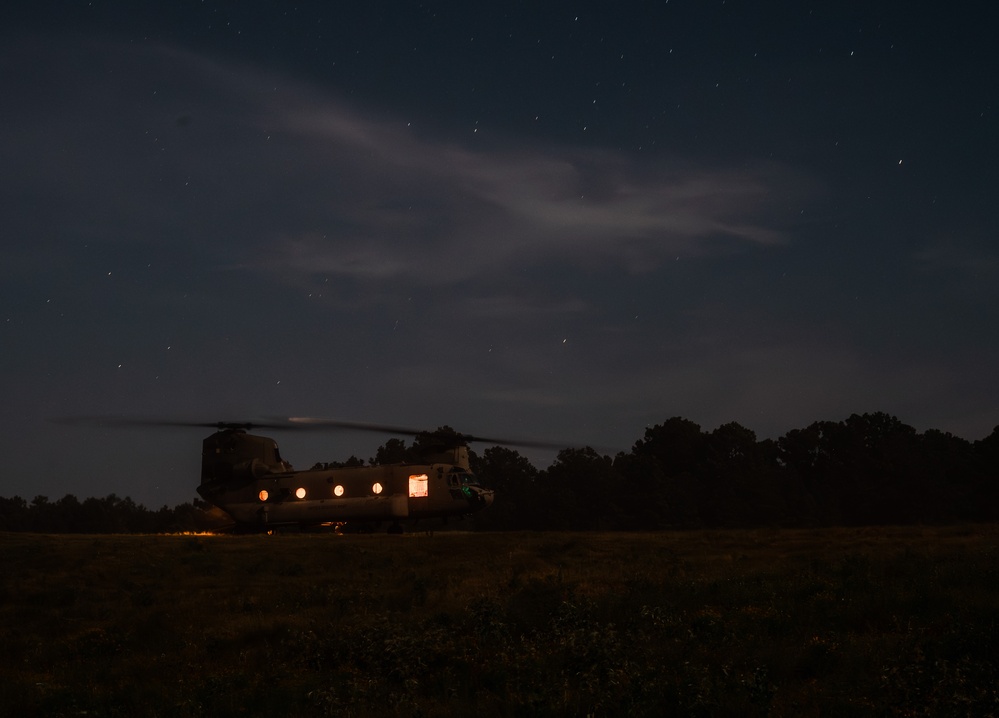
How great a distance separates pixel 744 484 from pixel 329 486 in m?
70.7

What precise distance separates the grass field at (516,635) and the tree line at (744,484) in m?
67.6

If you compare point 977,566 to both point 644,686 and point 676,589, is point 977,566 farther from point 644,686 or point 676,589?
point 644,686

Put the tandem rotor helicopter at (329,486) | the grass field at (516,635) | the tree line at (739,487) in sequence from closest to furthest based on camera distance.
→ the grass field at (516,635)
the tandem rotor helicopter at (329,486)
the tree line at (739,487)

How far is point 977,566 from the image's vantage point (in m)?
24.2

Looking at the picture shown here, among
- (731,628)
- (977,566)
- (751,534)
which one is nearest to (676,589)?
(731,628)

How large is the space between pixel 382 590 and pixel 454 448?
2155 centimetres

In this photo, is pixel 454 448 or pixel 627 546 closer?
pixel 627 546

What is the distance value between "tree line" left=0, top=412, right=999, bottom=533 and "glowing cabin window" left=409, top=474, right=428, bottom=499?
55.1 m

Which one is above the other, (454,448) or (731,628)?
(454,448)

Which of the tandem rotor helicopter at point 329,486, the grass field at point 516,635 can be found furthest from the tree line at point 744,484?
the grass field at point 516,635

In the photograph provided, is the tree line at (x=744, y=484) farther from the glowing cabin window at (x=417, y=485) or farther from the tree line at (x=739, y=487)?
the glowing cabin window at (x=417, y=485)

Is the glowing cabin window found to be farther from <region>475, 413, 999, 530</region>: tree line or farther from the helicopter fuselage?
<region>475, 413, 999, 530</region>: tree line

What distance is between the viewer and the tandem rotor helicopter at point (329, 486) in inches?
1855

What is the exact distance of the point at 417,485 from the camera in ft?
155
